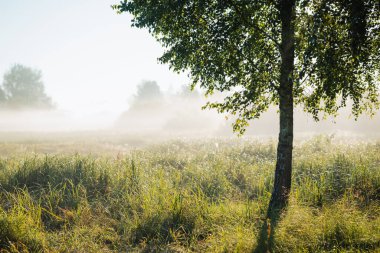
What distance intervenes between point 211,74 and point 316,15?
244 cm

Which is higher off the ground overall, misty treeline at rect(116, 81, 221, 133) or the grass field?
misty treeline at rect(116, 81, 221, 133)

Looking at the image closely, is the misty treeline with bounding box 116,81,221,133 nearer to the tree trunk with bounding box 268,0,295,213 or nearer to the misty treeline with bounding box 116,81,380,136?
the misty treeline with bounding box 116,81,380,136

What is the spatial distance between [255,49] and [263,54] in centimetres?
27

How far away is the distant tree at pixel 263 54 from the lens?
5.84 meters

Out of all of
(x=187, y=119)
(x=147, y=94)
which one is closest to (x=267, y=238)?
(x=187, y=119)

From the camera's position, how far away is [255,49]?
6.62 meters

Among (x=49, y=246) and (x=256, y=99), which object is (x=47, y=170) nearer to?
(x=49, y=246)

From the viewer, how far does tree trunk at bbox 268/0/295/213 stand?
20.8 feet

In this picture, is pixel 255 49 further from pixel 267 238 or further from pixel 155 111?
pixel 155 111

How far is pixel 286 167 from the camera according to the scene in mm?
6707

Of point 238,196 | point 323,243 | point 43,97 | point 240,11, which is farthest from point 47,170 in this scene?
point 43,97

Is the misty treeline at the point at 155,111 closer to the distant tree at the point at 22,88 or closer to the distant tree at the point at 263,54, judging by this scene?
the distant tree at the point at 22,88

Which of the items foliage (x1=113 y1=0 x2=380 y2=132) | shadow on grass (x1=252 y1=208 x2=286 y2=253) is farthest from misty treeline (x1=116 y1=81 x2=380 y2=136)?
shadow on grass (x1=252 y1=208 x2=286 y2=253)

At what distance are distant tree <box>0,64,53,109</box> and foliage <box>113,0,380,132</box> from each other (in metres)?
61.8
